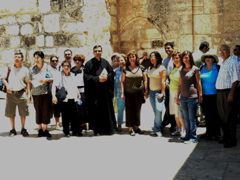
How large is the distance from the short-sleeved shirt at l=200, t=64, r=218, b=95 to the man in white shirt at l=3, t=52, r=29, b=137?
3.20 m

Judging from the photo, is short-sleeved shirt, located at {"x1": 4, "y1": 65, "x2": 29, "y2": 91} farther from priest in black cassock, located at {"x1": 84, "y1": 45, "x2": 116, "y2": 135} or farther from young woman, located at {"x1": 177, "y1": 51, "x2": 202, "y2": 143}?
young woman, located at {"x1": 177, "y1": 51, "x2": 202, "y2": 143}

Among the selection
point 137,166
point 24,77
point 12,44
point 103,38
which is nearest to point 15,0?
point 12,44

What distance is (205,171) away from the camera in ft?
13.1

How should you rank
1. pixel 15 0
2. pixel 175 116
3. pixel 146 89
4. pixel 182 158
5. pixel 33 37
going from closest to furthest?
pixel 182 158, pixel 175 116, pixel 146 89, pixel 33 37, pixel 15 0

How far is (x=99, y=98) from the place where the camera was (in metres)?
6.16

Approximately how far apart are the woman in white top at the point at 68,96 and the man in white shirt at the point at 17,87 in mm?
635

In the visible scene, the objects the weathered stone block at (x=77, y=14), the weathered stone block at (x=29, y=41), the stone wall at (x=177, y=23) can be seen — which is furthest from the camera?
the weathered stone block at (x=29, y=41)

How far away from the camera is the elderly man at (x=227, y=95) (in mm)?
4922

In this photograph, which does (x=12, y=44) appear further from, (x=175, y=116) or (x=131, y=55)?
(x=175, y=116)

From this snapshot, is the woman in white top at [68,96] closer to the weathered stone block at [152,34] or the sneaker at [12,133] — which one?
the sneaker at [12,133]

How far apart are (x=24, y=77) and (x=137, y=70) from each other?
210 centimetres

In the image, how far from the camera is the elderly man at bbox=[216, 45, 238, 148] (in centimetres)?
492

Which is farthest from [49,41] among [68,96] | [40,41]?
[68,96]

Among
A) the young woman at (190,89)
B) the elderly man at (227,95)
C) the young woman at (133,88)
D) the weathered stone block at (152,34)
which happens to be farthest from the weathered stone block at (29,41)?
the elderly man at (227,95)
